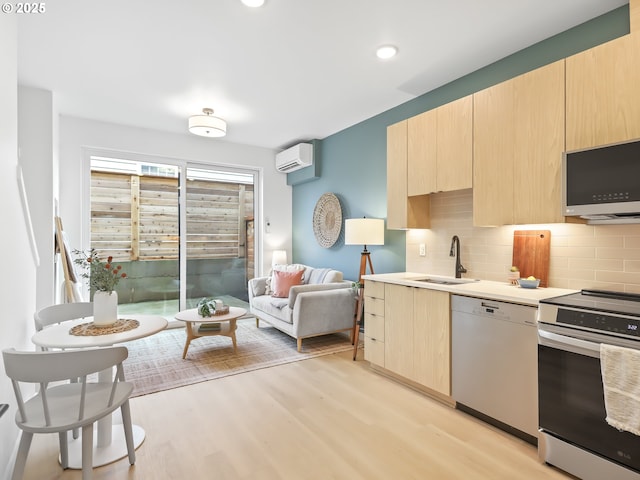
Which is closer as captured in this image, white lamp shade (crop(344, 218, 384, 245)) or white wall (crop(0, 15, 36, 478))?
white wall (crop(0, 15, 36, 478))

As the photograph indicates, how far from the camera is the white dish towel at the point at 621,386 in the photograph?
5.17 feet

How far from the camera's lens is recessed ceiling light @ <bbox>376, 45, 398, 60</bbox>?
276cm

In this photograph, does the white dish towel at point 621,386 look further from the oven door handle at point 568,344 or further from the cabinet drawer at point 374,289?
the cabinet drawer at point 374,289

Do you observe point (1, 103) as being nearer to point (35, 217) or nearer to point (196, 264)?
point (35, 217)

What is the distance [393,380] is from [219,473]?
1.75 m

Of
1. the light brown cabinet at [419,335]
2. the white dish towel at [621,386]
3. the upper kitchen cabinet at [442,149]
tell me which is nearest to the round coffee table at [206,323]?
the light brown cabinet at [419,335]

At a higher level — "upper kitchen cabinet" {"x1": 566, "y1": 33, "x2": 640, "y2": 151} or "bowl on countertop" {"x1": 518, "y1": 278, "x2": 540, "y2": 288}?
"upper kitchen cabinet" {"x1": 566, "y1": 33, "x2": 640, "y2": 151}

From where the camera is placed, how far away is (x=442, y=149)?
9.89 feet

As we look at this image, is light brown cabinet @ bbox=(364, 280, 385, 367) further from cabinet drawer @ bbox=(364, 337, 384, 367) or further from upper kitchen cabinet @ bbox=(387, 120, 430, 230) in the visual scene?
upper kitchen cabinet @ bbox=(387, 120, 430, 230)

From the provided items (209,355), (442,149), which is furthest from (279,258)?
(442,149)

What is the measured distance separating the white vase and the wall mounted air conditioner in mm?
3612

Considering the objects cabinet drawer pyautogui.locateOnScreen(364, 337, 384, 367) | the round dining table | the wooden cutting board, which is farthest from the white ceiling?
cabinet drawer pyautogui.locateOnScreen(364, 337, 384, 367)

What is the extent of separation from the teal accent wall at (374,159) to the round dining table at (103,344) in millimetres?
2699

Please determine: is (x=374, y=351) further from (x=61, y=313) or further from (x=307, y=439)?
(x=61, y=313)
